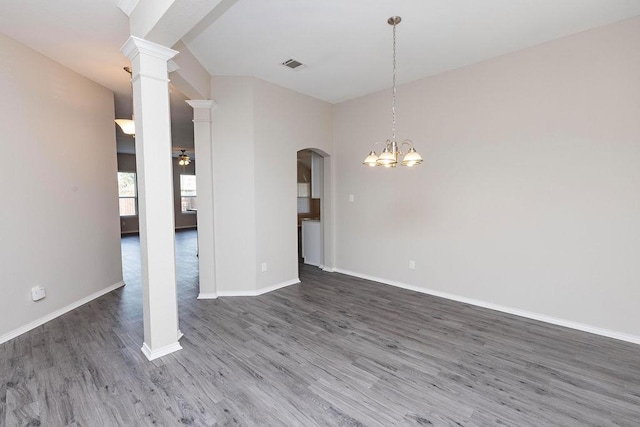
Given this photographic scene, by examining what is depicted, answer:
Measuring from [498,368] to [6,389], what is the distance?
3789mm

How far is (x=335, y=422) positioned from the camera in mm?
1832

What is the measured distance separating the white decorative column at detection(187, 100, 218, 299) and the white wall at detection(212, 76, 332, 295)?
0.27ft

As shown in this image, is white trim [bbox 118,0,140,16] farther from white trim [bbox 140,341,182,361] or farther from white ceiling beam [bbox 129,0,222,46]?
white trim [bbox 140,341,182,361]

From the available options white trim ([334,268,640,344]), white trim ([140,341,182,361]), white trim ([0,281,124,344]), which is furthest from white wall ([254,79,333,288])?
white trim ([0,281,124,344])

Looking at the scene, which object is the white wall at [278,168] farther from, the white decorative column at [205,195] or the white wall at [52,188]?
the white wall at [52,188]

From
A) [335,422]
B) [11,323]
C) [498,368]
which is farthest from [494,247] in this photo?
[11,323]

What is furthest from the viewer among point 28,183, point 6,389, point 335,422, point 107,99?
point 107,99

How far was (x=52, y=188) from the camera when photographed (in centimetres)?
338

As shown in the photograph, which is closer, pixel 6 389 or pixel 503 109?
pixel 6 389

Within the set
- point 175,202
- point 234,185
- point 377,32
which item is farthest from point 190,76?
point 175,202

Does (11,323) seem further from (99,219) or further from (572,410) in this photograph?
(572,410)

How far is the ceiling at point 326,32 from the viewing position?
2.51 metres

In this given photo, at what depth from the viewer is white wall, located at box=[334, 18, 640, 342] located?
2.85 metres

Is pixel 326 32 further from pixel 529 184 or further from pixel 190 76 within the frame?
pixel 529 184
